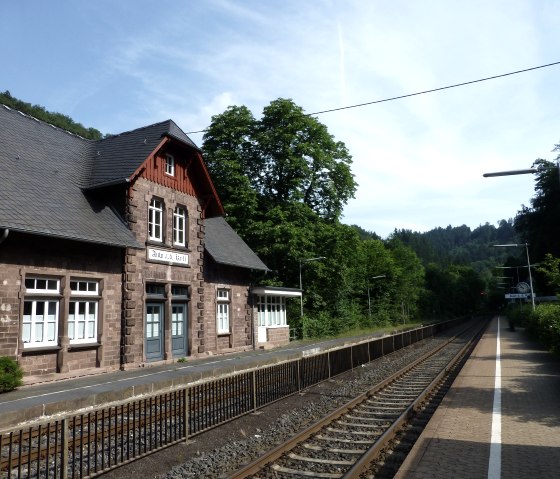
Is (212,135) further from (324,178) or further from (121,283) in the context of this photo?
(121,283)

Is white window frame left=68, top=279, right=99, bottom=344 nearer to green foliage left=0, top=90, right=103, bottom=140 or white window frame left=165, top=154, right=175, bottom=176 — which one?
white window frame left=165, top=154, right=175, bottom=176

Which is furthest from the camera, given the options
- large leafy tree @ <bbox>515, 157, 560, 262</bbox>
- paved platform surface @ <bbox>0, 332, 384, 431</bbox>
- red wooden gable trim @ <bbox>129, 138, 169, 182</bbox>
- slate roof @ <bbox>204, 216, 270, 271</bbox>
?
large leafy tree @ <bbox>515, 157, 560, 262</bbox>

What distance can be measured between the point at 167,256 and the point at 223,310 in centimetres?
543

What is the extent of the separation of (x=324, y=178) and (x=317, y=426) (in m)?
28.3

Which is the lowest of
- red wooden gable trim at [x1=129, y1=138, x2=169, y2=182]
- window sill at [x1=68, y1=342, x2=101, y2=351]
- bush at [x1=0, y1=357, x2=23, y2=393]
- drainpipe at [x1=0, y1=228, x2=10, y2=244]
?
bush at [x1=0, y1=357, x2=23, y2=393]

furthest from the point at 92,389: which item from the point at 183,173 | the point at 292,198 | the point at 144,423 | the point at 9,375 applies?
the point at 292,198

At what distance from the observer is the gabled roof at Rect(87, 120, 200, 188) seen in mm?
17667

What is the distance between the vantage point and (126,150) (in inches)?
766

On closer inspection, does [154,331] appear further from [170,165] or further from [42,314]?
[170,165]

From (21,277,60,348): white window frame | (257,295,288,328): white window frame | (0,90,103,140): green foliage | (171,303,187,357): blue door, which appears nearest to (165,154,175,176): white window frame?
(171,303,187,357): blue door

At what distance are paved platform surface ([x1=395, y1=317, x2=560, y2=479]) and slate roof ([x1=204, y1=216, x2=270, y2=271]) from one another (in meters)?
12.1

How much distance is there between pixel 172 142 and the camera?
64.7 feet

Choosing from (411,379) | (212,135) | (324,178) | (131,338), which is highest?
(212,135)

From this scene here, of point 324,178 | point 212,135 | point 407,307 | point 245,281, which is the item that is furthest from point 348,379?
point 407,307
